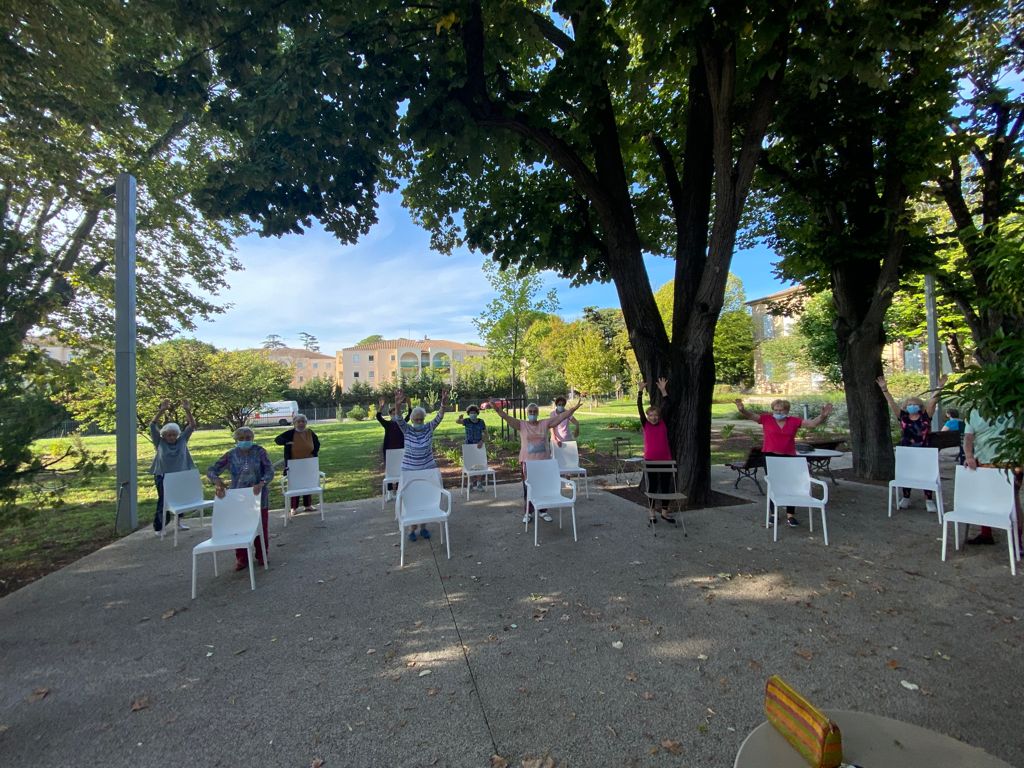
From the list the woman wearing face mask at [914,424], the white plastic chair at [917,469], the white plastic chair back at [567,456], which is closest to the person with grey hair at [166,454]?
the white plastic chair back at [567,456]

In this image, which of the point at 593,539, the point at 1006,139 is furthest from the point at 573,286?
the point at 1006,139

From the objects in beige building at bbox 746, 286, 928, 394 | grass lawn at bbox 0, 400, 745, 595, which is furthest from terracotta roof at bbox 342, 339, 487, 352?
grass lawn at bbox 0, 400, 745, 595

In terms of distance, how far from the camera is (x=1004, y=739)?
2.54 metres

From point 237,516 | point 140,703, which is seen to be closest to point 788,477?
point 237,516

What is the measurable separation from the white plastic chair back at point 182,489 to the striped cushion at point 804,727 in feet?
25.2

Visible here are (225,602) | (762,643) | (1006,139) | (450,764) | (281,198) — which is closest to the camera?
(450,764)

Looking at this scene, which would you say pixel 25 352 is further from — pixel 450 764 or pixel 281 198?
pixel 450 764

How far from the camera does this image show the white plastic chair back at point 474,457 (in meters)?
9.37

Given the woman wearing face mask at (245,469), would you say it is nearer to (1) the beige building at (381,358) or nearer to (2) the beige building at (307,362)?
(1) the beige building at (381,358)

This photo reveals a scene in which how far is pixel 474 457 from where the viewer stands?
372 inches

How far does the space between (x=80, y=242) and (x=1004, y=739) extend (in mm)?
18029

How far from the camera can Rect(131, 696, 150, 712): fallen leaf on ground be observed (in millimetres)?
3092

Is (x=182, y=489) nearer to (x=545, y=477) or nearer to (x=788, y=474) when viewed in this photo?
(x=545, y=477)

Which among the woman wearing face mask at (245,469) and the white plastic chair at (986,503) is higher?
the woman wearing face mask at (245,469)
